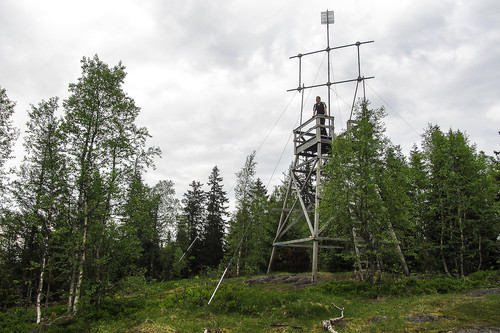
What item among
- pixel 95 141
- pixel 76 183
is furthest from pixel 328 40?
pixel 76 183

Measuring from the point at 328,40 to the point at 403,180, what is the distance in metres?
12.1

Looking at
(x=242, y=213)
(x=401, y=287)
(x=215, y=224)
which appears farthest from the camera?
(x=215, y=224)

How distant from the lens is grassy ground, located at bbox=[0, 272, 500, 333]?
932 centimetres

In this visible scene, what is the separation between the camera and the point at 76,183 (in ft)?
42.1

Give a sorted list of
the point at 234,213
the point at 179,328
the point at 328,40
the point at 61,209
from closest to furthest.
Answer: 1. the point at 179,328
2. the point at 61,209
3. the point at 328,40
4. the point at 234,213

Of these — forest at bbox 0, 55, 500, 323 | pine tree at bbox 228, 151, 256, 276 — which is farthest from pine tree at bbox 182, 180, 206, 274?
forest at bbox 0, 55, 500, 323

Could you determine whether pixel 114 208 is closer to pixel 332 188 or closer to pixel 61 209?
pixel 61 209

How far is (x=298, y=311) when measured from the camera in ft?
37.2

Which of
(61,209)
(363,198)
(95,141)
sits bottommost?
(61,209)

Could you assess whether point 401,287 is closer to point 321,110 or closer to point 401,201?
point 401,201

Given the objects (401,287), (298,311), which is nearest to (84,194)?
(298,311)

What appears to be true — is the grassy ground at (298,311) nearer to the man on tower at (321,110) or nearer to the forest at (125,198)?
the forest at (125,198)

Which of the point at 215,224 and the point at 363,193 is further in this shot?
the point at 215,224

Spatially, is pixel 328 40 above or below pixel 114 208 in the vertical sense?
above
